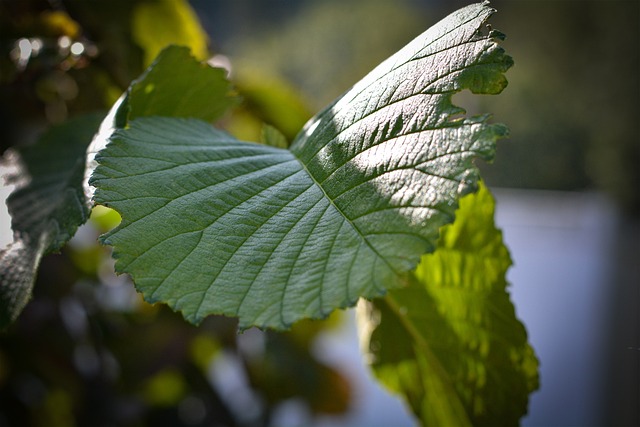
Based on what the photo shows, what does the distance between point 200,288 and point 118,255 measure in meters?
0.04

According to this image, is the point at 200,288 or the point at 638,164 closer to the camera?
the point at 200,288

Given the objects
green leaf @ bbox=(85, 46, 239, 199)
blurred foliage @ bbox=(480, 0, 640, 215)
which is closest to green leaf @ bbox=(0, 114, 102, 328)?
green leaf @ bbox=(85, 46, 239, 199)

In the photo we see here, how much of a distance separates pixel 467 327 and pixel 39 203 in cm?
27

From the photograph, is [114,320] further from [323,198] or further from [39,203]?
[323,198]

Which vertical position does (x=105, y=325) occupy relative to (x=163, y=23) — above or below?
below

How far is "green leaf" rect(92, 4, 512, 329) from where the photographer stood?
26cm

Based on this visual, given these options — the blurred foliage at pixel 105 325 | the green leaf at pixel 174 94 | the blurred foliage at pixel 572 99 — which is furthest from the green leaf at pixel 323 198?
the blurred foliage at pixel 572 99

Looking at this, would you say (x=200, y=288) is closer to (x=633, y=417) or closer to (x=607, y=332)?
(x=633, y=417)

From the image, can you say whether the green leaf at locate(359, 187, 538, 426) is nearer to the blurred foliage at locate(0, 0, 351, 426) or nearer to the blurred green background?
the blurred green background

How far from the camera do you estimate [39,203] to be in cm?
40

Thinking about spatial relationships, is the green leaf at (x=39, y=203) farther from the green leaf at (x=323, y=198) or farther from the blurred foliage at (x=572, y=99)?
the blurred foliage at (x=572, y=99)

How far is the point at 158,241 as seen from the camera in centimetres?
29

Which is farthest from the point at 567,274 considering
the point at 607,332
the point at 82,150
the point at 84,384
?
the point at 82,150

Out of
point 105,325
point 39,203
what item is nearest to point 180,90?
point 39,203
